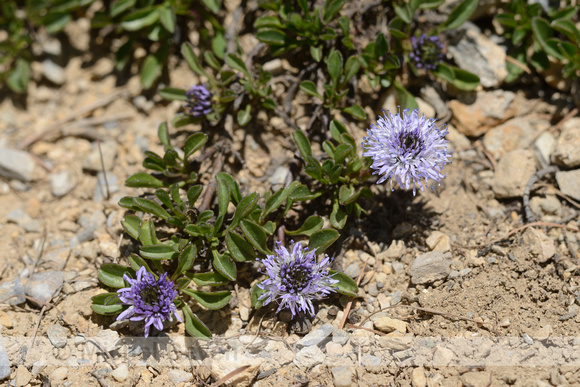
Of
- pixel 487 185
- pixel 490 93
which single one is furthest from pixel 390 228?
pixel 490 93

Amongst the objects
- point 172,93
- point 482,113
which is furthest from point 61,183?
point 482,113

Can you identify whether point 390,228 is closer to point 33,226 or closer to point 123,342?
point 123,342

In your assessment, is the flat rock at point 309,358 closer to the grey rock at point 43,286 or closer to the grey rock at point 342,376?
the grey rock at point 342,376

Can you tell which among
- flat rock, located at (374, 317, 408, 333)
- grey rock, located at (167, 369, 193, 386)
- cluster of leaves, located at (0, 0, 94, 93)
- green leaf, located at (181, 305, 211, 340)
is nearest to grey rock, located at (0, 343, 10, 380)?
grey rock, located at (167, 369, 193, 386)

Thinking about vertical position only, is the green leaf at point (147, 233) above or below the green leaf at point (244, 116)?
below

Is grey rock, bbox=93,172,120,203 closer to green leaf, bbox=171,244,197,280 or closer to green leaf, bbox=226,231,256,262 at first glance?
green leaf, bbox=171,244,197,280

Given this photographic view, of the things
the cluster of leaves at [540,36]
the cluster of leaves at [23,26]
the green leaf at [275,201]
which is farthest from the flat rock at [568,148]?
the cluster of leaves at [23,26]
